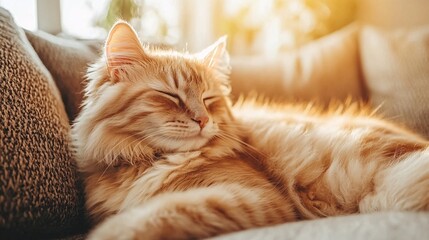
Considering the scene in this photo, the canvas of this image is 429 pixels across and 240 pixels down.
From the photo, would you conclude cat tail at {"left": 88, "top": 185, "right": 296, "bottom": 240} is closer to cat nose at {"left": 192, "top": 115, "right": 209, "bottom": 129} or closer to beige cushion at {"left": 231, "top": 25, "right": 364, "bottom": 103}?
cat nose at {"left": 192, "top": 115, "right": 209, "bottom": 129}

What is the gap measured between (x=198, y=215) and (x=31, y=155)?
422mm

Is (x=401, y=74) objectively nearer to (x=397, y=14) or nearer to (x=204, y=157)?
(x=397, y=14)

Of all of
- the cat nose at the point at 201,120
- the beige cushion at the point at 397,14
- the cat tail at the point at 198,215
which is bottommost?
the cat tail at the point at 198,215

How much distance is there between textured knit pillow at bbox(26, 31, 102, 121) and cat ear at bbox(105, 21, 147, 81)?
364 millimetres

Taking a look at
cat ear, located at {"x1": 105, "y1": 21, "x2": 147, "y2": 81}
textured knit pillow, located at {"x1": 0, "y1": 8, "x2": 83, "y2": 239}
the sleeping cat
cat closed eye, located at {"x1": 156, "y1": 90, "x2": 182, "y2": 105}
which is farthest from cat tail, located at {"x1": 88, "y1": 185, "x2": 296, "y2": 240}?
cat ear, located at {"x1": 105, "y1": 21, "x2": 147, "y2": 81}

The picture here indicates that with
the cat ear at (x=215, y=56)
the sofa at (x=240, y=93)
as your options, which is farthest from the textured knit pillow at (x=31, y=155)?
the cat ear at (x=215, y=56)

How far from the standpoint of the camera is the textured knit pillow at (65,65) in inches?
57.9

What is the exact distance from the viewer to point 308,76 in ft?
6.14

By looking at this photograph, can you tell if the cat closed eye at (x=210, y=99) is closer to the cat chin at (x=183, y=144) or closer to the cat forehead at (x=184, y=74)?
the cat forehead at (x=184, y=74)

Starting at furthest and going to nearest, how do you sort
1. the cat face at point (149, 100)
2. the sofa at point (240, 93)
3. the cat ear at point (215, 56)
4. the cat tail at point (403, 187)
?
the cat ear at point (215, 56) → the cat face at point (149, 100) → the cat tail at point (403, 187) → the sofa at point (240, 93)

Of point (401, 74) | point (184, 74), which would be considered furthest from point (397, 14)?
point (184, 74)

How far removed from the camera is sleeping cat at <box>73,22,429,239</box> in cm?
102

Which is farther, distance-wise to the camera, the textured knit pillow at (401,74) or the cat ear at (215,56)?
the textured knit pillow at (401,74)

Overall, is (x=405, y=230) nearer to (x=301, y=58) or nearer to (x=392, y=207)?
(x=392, y=207)
